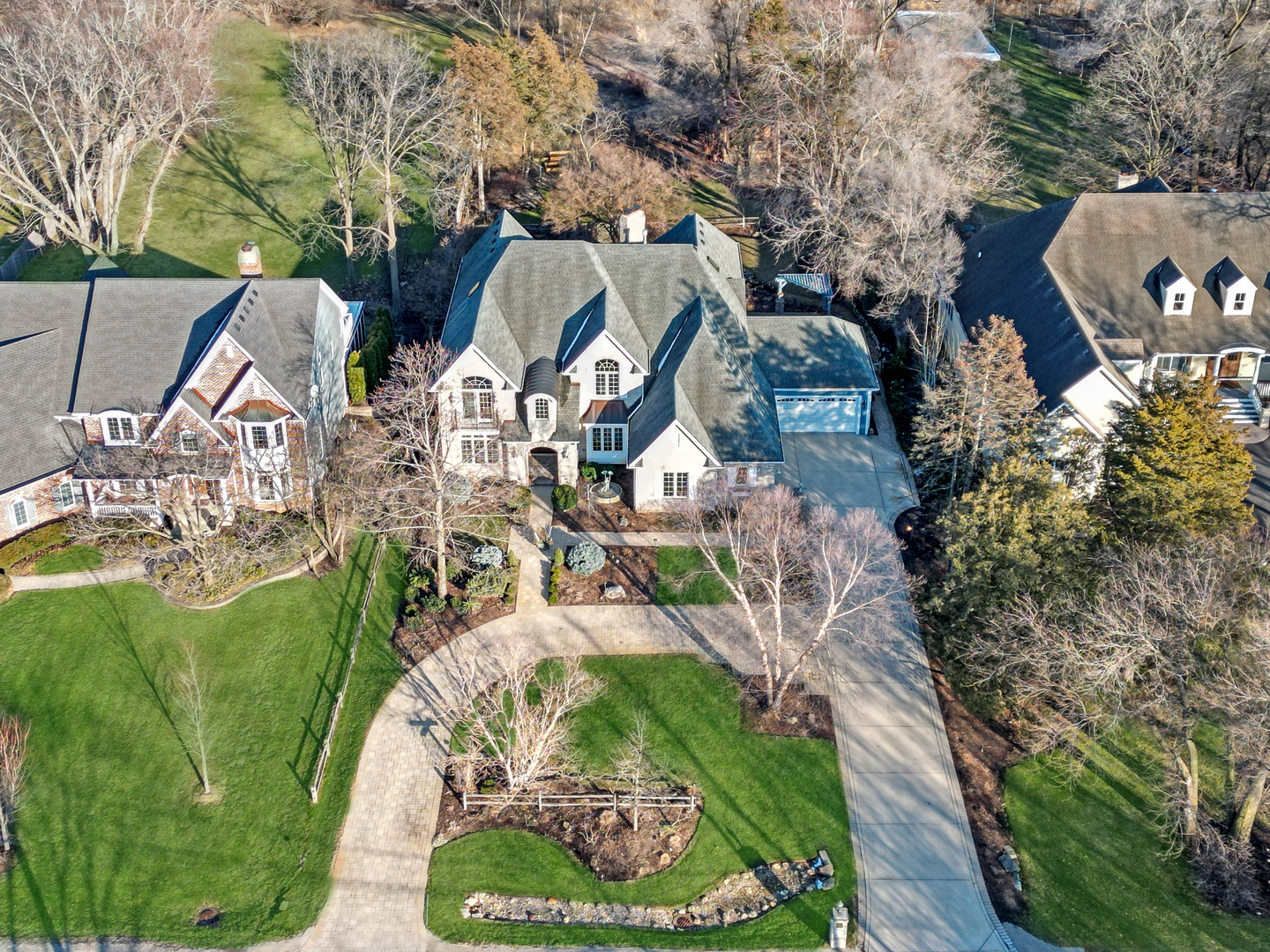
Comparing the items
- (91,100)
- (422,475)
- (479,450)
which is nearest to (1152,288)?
(479,450)

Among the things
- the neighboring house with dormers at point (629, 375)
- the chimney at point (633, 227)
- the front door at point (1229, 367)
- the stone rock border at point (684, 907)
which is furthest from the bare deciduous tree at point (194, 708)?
the front door at point (1229, 367)

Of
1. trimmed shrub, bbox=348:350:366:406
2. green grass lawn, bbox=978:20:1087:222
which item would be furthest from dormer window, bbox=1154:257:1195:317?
trimmed shrub, bbox=348:350:366:406

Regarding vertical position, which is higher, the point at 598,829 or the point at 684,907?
the point at 598,829

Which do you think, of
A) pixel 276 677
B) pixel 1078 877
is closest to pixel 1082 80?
pixel 1078 877

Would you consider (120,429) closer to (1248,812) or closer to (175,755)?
(175,755)

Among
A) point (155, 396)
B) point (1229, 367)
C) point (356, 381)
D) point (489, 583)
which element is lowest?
point (489, 583)

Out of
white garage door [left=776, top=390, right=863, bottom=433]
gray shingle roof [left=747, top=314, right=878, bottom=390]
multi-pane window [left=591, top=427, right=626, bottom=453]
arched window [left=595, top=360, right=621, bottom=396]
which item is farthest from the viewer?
white garage door [left=776, top=390, right=863, bottom=433]

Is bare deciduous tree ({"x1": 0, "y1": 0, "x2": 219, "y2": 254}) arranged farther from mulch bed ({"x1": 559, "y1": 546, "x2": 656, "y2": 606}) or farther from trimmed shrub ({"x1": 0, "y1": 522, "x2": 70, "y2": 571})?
→ mulch bed ({"x1": 559, "y1": 546, "x2": 656, "y2": 606})
